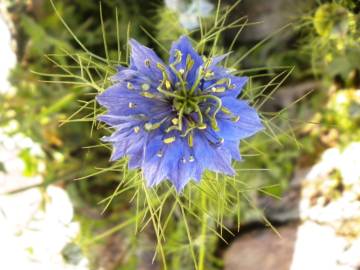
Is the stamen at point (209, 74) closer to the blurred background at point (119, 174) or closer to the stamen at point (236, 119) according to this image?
the stamen at point (236, 119)

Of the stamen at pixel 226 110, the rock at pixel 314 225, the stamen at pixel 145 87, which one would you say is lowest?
the rock at pixel 314 225

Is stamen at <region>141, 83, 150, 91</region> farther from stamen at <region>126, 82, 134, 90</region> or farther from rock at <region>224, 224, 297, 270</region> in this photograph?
rock at <region>224, 224, 297, 270</region>

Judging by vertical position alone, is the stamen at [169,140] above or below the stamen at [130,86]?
below

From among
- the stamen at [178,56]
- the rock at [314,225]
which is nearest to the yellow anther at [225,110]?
the stamen at [178,56]

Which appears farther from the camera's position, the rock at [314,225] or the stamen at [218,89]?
the rock at [314,225]

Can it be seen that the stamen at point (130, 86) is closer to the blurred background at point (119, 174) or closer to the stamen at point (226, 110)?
the stamen at point (226, 110)

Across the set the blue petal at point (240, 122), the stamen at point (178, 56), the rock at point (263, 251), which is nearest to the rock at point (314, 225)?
the rock at point (263, 251)
